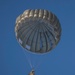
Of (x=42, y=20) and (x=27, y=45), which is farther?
(x=27, y=45)

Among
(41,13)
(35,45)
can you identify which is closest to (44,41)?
(35,45)

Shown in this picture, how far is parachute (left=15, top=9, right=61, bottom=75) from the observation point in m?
28.5

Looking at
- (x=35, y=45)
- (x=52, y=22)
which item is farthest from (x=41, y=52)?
(x=52, y=22)

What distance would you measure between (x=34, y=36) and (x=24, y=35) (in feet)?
2.20

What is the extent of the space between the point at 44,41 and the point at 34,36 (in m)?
0.74

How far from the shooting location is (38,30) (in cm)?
2991

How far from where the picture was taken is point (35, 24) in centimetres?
2938

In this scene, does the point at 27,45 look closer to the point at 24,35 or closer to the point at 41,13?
the point at 24,35

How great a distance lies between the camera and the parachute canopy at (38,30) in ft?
93.7

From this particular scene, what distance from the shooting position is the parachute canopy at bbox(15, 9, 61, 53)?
28.5m

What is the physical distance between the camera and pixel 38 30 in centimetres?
2991

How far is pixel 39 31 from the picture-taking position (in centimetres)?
3000

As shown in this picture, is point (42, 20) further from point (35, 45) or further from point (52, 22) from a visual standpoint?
point (35, 45)

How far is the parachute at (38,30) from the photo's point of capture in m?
28.5
